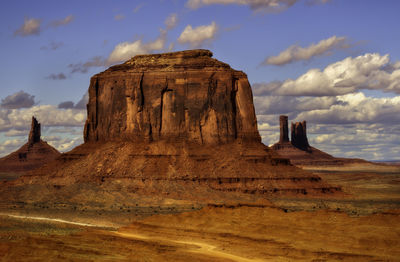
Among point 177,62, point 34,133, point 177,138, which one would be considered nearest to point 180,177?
point 177,138

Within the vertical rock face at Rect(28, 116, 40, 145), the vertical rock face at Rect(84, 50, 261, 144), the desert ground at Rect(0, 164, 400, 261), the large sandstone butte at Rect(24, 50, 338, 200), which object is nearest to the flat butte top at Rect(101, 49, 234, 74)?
the vertical rock face at Rect(84, 50, 261, 144)

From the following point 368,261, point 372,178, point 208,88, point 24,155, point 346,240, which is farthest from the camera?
point 24,155

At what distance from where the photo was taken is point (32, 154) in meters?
182

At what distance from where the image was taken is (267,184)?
276 feet

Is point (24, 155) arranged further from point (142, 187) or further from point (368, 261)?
point (368, 261)

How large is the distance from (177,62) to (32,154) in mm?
99370

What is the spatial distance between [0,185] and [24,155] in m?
93.1

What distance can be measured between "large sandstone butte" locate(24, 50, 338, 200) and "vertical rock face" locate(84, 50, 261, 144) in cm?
13

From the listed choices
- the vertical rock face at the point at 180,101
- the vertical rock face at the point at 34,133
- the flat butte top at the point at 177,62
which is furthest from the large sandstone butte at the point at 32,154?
the flat butte top at the point at 177,62

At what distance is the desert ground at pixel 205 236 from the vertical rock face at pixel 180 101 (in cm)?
2370

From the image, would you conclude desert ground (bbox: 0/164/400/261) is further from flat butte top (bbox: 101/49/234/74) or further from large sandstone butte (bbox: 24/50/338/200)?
flat butte top (bbox: 101/49/234/74)

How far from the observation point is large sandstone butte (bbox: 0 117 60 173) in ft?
586

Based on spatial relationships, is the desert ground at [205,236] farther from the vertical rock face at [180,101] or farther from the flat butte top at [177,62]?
the flat butte top at [177,62]

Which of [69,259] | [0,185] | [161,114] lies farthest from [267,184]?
[69,259]
